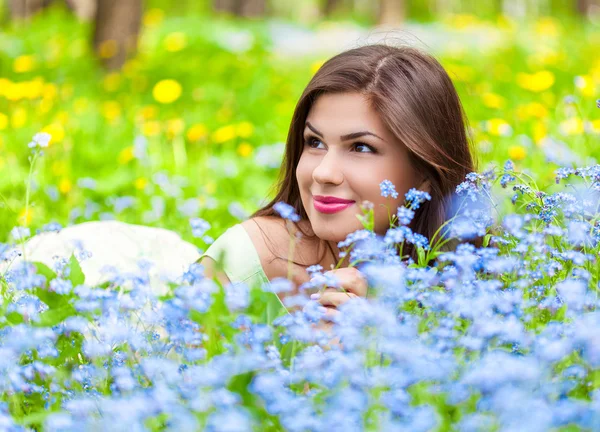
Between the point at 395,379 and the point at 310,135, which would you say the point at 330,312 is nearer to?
Answer: the point at 395,379

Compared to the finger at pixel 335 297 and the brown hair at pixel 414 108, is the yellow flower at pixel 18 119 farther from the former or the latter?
the finger at pixel 335 297

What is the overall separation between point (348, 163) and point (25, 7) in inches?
739

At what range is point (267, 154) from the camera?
4.44 metres

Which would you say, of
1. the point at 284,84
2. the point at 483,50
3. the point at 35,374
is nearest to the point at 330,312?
the point at 35,374

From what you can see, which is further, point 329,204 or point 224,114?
point 224,114

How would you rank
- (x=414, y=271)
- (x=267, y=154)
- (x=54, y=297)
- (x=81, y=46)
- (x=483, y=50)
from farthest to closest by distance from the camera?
(x=483, y=50)
(x=81, y=46)
(x=267, y=154)
(x=54, y=297)
(x=414, y=271)

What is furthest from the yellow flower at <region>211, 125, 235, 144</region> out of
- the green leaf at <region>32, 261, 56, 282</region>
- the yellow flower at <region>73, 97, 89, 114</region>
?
the green leaf at <region>32, 261, 56, 282</region>

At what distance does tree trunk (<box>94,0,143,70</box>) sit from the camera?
7.26 metres

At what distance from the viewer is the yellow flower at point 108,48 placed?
7.04 metres

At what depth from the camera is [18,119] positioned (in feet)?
16.8

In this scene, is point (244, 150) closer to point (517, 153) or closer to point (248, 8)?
point (517, 153)

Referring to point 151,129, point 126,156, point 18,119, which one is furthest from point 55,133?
point 18,119

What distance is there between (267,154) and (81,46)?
5.88m

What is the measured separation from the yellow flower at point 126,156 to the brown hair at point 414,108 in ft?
6.54
